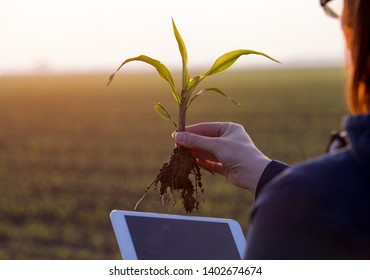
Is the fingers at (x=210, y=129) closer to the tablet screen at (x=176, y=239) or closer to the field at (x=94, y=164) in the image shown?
the tablet screen at (x=176, y=239)

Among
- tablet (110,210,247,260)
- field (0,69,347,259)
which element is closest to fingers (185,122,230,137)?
tablet (110,210,247,260)

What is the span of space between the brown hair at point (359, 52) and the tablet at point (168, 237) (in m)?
0.71

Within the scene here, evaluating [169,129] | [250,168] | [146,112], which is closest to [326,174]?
[250,168]

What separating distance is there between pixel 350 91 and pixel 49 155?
15829mm

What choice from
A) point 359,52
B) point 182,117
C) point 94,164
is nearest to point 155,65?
point 182,117

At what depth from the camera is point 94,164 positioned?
1541 centimetres

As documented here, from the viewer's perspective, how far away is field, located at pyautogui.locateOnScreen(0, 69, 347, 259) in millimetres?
9484

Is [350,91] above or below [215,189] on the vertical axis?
above

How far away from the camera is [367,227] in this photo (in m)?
1.18

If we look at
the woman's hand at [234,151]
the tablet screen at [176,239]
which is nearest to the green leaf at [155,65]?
the woman's hand at [234,151]

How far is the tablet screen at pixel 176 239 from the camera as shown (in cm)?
188

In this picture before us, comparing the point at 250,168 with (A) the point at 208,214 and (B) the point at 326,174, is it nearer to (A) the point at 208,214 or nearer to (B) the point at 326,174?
(B) the point at 326,174

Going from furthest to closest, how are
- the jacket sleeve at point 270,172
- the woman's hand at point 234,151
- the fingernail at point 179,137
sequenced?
the fingernail at point 179,137 → the woman's hand at point 234,151 → the jacket sleeve at point 270,172

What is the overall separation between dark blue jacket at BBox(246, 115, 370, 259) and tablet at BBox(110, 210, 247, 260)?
26.5 inches
